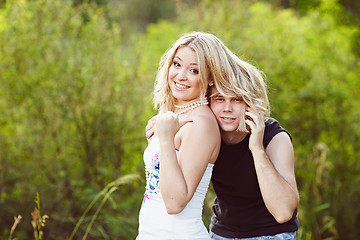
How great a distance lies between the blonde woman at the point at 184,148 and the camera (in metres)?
2.45

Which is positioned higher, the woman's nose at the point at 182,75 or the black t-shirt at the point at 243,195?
the woman's nose at the point at 182,75

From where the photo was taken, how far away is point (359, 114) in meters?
7.84

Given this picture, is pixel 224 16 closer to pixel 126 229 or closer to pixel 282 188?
pixel 126 229

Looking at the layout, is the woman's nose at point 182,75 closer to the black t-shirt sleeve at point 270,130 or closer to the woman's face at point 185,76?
the woman's face at point 185,76

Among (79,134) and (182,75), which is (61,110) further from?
(182,75)

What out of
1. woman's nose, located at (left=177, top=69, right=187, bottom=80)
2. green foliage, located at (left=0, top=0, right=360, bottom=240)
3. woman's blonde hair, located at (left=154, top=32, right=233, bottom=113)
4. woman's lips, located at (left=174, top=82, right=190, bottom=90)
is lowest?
green foliage, located at (left=0, top=0, right=360, bottom=240)

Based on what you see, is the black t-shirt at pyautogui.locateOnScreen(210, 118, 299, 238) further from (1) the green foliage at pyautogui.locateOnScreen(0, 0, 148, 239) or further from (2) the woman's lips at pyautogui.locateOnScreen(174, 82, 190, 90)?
(1) the green foliage at pyautogui.locateOnScreen(0, 0, 148, 239)

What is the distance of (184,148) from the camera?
2.52 metres

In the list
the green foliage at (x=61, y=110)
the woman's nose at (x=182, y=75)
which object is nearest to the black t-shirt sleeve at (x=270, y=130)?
the woman's nose at (x=182, y=75)

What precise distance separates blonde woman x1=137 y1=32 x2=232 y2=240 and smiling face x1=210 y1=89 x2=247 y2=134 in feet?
0.25

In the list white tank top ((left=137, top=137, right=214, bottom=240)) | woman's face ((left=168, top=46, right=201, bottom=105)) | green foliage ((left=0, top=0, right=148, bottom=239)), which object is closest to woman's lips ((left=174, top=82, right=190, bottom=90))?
woman's face ((left=168, top=46, right=201, bottom=105))

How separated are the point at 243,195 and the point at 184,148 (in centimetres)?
60

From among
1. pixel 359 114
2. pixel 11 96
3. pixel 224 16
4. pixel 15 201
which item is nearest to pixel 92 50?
pixel 11 96

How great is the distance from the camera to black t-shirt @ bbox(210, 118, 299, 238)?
2.81 meters
